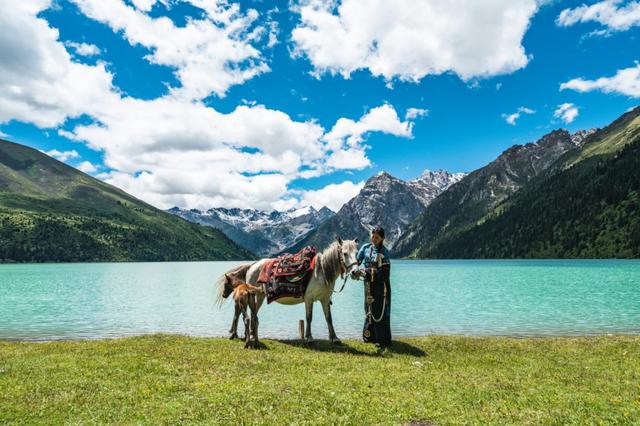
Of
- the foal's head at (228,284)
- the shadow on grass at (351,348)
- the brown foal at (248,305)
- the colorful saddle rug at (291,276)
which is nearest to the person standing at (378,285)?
the shadow on grass at (351,348)

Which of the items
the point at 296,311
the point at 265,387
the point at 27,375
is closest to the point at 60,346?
the point at 27,375

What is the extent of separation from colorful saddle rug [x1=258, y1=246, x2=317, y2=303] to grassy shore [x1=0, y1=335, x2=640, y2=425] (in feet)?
9.39

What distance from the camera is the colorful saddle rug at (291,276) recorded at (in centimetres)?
2183

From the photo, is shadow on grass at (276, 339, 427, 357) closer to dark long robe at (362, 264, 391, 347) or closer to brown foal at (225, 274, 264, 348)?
dark long robe at (362, 264, 391, 347)

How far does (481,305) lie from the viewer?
177 ft

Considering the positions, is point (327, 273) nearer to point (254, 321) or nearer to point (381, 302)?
point (381, 302)

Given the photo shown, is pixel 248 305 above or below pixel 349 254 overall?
below

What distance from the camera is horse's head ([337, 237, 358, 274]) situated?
771 inches

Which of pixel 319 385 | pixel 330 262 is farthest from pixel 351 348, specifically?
pixel 319 385

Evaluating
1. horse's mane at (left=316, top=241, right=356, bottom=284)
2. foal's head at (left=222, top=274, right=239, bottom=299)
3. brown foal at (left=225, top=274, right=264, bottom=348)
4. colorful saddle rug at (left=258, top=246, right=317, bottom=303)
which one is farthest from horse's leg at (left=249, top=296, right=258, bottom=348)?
horse's mane at (left=316, top=241, right=356, bottom=284)

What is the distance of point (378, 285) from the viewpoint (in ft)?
66.6

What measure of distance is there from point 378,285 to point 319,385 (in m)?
7.94

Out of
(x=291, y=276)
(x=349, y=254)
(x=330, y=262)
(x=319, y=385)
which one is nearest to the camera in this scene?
(x=319, y=385)

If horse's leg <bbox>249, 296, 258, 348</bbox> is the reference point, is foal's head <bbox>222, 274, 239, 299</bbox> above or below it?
above
